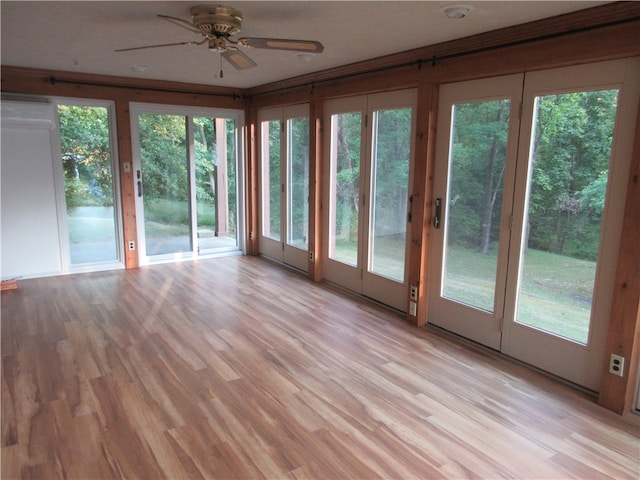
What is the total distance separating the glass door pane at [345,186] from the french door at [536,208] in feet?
3.79

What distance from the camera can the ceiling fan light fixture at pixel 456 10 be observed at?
257 centimetres

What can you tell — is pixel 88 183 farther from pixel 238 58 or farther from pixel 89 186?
pixel 238 58

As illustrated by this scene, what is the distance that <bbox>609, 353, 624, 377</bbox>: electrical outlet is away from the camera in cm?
262

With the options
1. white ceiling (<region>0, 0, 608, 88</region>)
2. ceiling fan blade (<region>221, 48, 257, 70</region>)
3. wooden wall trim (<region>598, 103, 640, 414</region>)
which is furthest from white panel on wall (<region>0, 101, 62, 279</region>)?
wooden wall trim (<region>598, 103, 640, 414</region>)

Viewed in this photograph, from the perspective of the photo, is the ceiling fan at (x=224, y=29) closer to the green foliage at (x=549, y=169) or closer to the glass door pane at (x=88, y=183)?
the green foliage at (x=549, y=169)

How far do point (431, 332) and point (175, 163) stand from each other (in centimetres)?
416

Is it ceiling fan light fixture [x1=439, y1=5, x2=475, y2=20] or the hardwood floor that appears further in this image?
ceiling fan light fixture [x1=439, y1=5, x2=475, y2=20]

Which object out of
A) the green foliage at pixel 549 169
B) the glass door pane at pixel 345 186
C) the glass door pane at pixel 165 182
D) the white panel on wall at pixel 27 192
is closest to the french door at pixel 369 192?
the glass door pane at pixel 345 186

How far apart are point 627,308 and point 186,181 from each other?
5.33 m

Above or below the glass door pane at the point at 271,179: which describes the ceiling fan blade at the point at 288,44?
above

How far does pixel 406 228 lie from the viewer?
4.14 metres

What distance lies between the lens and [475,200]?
3492 mm

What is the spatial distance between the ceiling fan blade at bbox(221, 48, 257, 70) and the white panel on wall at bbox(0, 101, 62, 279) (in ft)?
10.6

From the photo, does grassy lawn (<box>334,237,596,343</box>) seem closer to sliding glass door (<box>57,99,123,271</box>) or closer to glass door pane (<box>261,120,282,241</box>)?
glass door pane (<box>261,120,282,241</box>)
